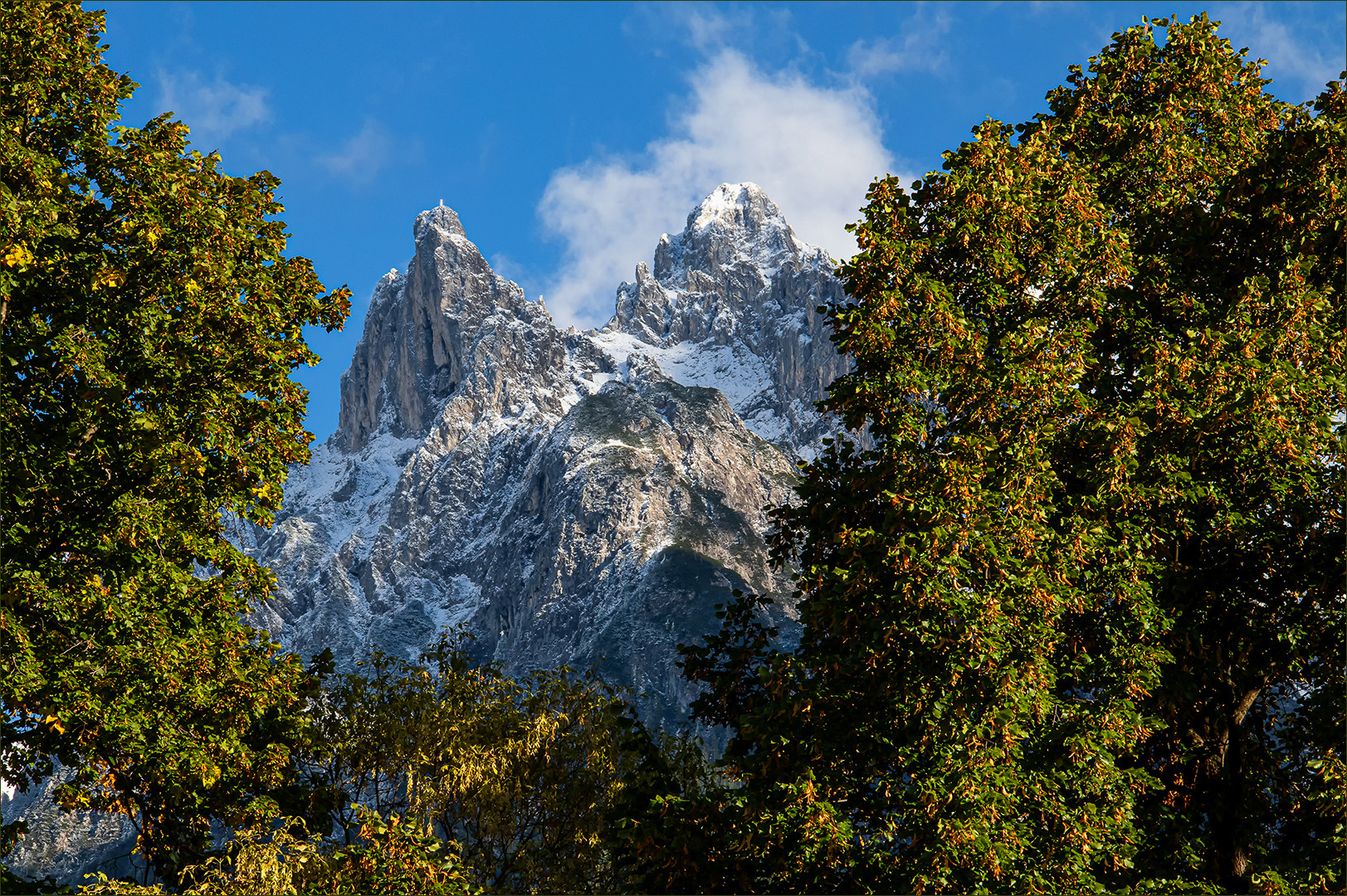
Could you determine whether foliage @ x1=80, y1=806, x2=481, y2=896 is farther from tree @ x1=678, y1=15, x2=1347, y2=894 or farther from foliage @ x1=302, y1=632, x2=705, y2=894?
foliage @ x1=302, y1=632, x2=705, y2=894

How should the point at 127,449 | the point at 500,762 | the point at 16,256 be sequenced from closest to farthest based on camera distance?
the point at 16,256, the point at 127,449, the point at 500,762

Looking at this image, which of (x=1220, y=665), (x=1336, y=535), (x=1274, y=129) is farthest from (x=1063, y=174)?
(x=1220, y=665)

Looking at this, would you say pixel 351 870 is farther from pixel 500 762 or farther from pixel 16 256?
pixel 16 256

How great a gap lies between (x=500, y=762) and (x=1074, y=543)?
38.3ft

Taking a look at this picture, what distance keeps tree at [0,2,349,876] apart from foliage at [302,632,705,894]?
277cm

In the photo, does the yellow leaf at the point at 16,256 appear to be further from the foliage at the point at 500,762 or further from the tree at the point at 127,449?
the foliage at the point at 500,762

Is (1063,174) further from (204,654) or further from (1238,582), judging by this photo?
(204,654)

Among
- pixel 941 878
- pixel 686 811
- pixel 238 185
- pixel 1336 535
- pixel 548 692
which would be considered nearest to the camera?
pixel 941 878

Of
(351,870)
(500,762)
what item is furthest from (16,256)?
(500,762)

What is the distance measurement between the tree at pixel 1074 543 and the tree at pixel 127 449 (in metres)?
8.05

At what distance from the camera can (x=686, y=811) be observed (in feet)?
66.6

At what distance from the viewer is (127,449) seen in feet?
63.2

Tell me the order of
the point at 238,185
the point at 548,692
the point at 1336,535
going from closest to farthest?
the point at 1336,535 → the point at 238,185 → the point at 548,692

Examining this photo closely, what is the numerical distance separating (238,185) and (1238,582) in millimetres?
18880
